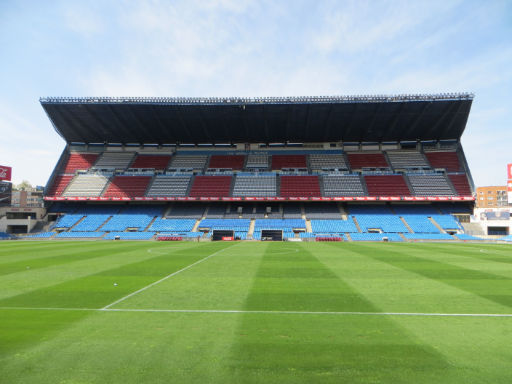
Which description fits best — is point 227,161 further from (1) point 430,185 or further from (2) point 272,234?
(1) point 430,185

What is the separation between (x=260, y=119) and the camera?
49.2 m

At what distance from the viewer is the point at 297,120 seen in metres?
49.3

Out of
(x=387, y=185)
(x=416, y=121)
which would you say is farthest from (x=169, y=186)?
(x=416, y=121)

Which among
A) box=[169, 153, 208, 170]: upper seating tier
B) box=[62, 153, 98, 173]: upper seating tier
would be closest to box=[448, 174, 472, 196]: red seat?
→ box=[169, 153, 208, 170]: upper seating tier

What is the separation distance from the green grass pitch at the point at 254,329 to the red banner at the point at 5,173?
1684 inches

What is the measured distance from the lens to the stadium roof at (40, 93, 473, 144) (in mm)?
45000

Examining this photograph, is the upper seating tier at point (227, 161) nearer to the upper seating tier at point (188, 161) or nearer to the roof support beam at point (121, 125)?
the upper seating tier at point (188, 161)

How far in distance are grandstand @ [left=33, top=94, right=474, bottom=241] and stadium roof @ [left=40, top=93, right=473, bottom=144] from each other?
19cm

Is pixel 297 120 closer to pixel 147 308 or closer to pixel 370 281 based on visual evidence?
pixel 370 281

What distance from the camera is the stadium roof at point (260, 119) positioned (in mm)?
45000

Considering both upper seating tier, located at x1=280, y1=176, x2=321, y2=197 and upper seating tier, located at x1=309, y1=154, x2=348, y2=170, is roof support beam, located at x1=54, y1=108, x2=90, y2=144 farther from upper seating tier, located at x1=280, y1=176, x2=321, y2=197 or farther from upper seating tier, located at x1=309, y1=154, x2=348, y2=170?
upper seating tier, located at x1=309, y1=154, x2=348, y2=170

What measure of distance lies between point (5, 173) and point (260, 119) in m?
40.2

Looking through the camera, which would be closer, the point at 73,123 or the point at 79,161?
the point at 73,123

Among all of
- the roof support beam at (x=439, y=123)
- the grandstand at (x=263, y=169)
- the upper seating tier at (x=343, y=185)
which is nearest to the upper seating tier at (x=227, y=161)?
the grandstand at (x=263, y=169)
